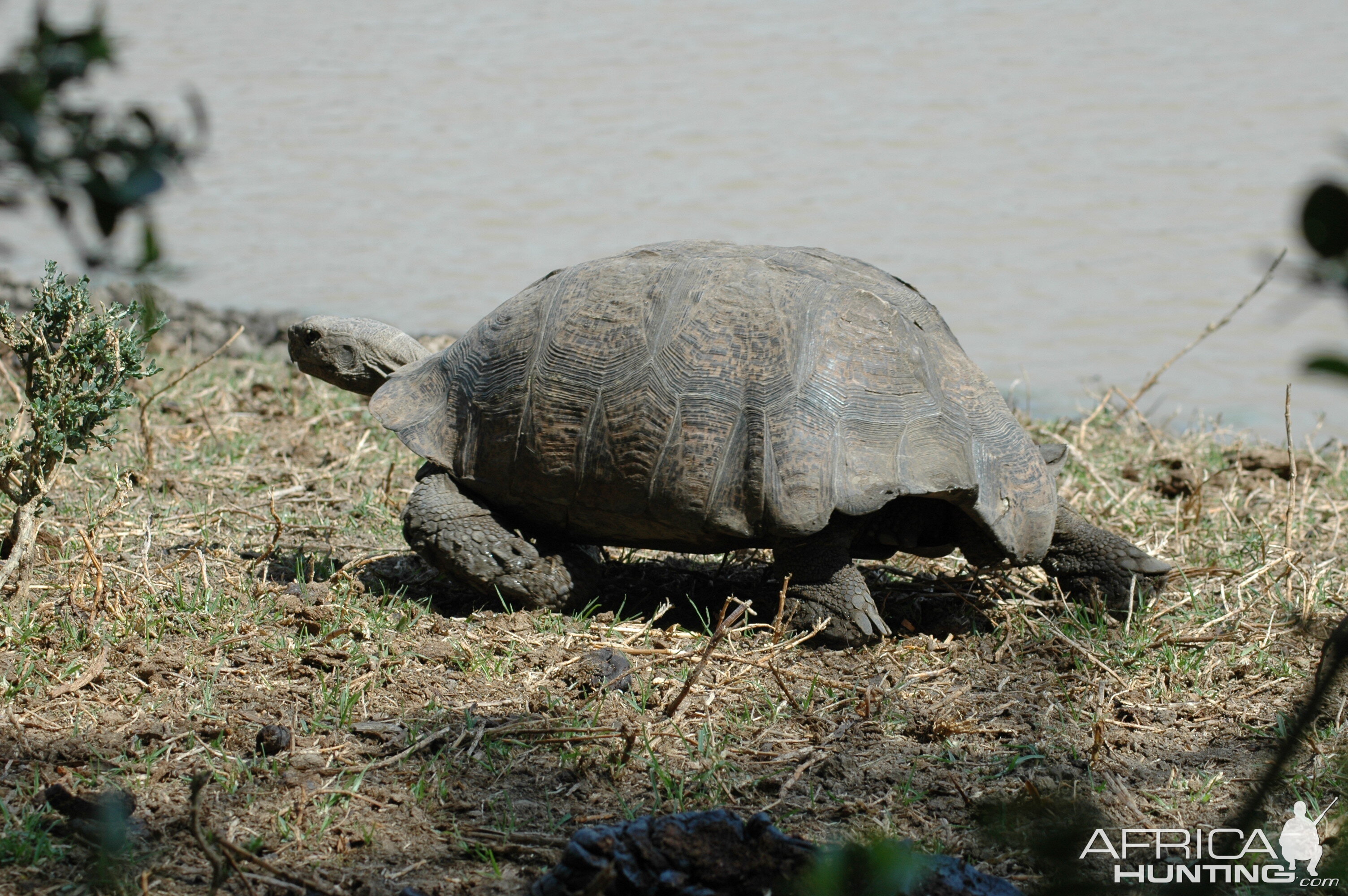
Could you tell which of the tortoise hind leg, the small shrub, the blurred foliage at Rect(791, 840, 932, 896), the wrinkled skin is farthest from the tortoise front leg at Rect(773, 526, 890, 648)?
the blurred foliage at Rect(791, 840, 932, 896)

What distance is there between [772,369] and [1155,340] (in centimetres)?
569

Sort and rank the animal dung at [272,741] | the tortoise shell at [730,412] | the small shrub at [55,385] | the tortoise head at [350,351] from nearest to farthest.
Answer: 1. the animal dung at [272,741]
2. the tortoise shell at [730,412]
3. the small shrub at [55,385]
4. the tortoise head at [350,351]

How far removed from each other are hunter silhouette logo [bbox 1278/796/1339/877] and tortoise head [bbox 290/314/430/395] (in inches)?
132

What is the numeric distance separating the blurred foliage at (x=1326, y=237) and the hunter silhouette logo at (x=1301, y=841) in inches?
79.3

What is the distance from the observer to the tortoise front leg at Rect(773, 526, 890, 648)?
358 centimetres

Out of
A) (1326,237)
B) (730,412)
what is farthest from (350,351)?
(1326,237)

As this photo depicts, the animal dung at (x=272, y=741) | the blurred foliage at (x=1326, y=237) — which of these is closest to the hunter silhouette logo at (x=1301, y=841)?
the blurred foliage at (x=1326, y=237)

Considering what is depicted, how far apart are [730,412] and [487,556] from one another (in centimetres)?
99

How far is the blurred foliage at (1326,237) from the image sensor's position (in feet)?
2.50

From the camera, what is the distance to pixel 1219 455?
568cm

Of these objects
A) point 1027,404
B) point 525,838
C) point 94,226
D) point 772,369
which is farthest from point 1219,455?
point 94,226

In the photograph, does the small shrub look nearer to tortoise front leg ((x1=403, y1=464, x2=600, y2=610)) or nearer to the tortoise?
the tortoise

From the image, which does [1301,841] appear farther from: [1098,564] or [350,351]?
[350,351]

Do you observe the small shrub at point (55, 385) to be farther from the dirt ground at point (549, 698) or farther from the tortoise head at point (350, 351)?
the tortoise head at point (350, 351)
